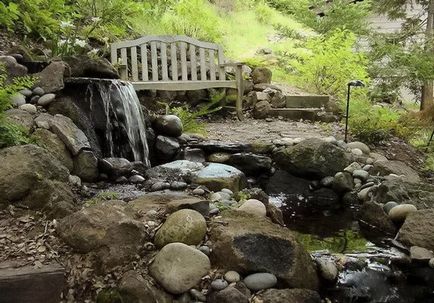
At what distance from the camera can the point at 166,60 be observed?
6.92m

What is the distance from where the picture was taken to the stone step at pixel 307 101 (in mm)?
7688

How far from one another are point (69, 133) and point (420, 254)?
3.02m

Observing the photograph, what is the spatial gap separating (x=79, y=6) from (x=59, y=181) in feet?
16.5

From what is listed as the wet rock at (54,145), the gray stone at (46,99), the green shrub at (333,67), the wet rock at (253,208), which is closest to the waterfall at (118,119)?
the gray stone at (46,99)

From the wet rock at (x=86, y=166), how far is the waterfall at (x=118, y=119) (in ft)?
1.97

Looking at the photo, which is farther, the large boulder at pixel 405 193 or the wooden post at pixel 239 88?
the wooden post at pixel 239 88

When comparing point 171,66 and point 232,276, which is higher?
point 171,66

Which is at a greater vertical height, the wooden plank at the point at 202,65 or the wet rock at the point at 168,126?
the wooden plank at the point at 202,65

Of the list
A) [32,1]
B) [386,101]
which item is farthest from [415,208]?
[386,101]

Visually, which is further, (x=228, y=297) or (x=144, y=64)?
(x=144, y=64)

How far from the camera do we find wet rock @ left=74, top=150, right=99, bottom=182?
3949 millimetres

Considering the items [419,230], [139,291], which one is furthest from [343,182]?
[139,291]

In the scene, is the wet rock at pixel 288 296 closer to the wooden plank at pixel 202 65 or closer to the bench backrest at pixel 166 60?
the bench backrest at pixel 166 60

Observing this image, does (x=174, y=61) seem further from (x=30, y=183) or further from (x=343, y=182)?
(x=30, y=183)
